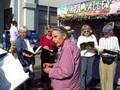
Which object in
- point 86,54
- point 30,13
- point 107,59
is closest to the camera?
point 107,59

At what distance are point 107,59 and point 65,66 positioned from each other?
404cm

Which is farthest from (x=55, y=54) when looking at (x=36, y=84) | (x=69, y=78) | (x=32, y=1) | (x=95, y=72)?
(x=32, y=1)

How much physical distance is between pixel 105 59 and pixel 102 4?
2.63 metres

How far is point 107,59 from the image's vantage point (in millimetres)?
8500

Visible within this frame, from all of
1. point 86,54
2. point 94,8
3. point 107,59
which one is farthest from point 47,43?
point 94,8

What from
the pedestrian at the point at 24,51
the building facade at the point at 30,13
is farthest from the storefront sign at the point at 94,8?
the building facade at the point at 30,13

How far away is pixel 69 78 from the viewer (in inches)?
185

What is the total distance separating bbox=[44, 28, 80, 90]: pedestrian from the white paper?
1.48 feet

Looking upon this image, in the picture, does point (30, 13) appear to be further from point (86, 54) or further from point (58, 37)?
point (58, 37)

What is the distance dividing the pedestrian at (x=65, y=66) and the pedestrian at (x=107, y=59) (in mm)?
3800

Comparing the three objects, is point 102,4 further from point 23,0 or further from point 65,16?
point 23,0

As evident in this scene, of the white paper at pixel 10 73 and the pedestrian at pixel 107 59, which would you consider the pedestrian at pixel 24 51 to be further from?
the white paper at pixel 10 73

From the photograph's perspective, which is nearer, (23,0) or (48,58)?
(48,58)

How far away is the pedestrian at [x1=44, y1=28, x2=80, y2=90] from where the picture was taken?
182 inches
